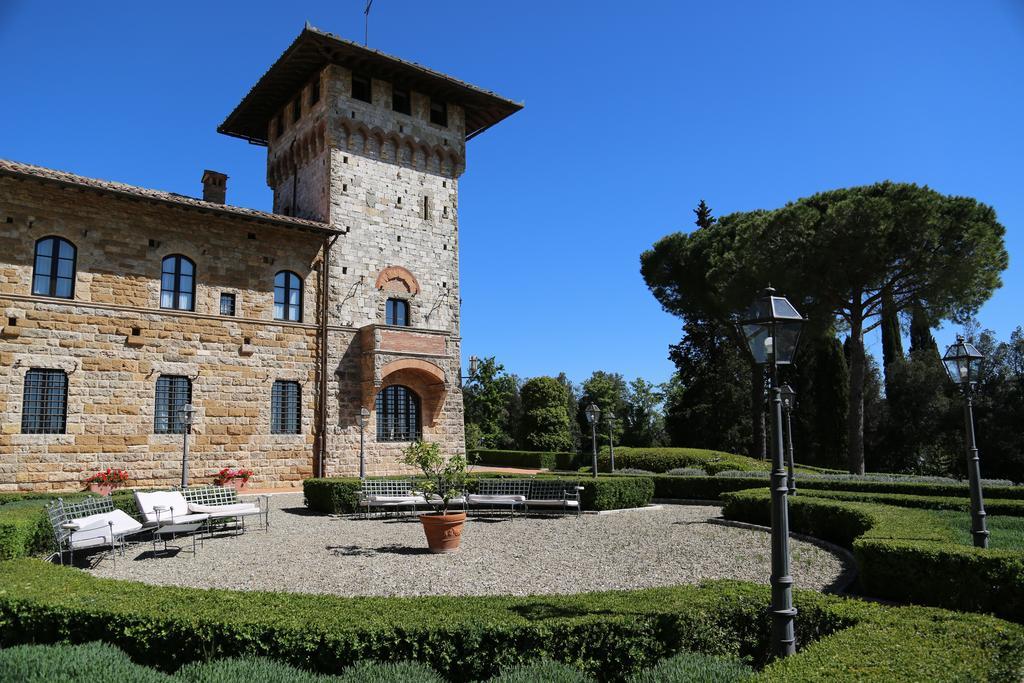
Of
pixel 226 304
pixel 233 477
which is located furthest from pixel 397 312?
pixel 233 477

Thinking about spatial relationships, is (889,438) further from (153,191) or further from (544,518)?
(153,191)

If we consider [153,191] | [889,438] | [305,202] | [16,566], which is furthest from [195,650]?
[889,438]

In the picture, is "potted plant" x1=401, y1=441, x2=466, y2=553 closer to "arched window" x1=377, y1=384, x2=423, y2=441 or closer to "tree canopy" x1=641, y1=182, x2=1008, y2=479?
"arched window" x1=377, y1=384, x2=423, y2=441

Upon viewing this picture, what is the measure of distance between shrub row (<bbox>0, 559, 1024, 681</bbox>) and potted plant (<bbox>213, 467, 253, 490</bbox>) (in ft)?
43.3

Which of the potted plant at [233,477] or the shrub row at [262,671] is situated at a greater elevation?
the shrub row at [262,671]

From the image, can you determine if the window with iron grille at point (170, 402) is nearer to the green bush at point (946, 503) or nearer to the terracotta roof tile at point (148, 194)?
the terracotta roof tile at point (148, 194)

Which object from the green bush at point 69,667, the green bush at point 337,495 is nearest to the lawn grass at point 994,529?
the green bush at point 69,667

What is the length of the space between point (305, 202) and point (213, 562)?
15.7 meters

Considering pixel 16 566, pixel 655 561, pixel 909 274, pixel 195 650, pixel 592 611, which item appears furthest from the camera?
pixel 909 274

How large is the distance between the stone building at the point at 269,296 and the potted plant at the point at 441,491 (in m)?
10.1

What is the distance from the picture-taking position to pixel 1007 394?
91.9 feet

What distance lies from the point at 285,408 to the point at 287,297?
11.2 feet

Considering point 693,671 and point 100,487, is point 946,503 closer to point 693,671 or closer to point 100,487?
point 693,671

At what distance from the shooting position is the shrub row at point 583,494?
47.5ft
